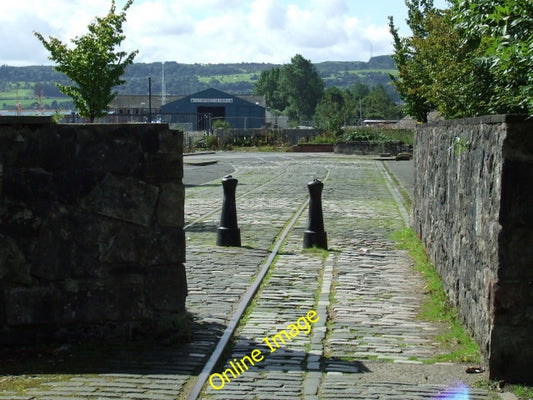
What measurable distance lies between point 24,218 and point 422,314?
3.90 metres

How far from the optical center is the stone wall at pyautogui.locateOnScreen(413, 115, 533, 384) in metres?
6.16

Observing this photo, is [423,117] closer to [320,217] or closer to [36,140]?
[320,217]

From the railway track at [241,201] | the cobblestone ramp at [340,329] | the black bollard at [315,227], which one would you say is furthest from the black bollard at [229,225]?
the black bollard at [315,227]

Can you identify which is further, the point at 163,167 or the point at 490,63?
the point at 490,63

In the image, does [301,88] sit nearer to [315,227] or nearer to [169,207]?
[315,227]

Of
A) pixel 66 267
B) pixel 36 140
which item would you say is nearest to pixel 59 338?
pixel 66 267

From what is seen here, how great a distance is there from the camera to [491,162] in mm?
6539

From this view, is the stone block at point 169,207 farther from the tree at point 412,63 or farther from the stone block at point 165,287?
the tree at point 412,63

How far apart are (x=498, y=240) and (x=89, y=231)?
10.4 feet

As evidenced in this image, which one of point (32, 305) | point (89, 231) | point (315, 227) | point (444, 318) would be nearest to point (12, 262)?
point (32, 305)

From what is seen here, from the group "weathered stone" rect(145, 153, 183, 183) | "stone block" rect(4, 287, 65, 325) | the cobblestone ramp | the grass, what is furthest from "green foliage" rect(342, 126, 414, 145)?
"stone block" rect(4, 287, 65, 325)

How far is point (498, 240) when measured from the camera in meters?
6.25

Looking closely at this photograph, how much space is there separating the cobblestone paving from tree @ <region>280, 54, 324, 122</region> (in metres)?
174

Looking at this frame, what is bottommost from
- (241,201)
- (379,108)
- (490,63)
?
(241,201)
